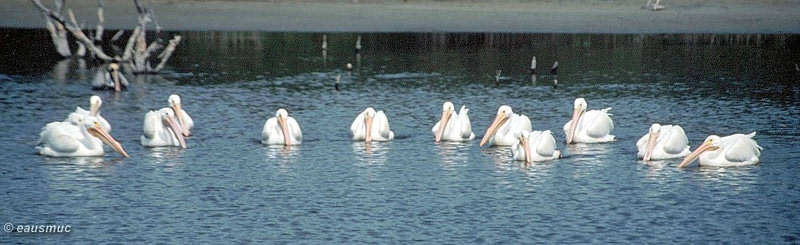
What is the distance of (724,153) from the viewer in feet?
69.8

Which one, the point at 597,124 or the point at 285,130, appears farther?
the point at 597,124

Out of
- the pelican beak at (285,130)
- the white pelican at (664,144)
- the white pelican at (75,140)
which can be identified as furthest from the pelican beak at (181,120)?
the white pelican at (664,144)

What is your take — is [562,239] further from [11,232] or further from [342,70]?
[342,70]

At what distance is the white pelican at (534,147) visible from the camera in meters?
21.6

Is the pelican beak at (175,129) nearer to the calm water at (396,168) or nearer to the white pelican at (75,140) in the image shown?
the calm water at (396,168)

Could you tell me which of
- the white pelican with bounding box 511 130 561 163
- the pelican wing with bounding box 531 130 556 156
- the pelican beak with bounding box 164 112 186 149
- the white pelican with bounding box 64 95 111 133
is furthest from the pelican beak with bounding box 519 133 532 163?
the white pelican with bounding box 64 95 111 133

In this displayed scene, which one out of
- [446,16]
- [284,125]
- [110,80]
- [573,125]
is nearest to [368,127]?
[284,125]

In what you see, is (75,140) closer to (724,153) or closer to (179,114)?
(179,114)

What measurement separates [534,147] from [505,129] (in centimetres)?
220

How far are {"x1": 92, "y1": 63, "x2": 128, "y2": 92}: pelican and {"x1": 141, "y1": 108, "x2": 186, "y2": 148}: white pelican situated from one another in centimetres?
915

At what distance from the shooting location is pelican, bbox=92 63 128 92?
32281 millimetres

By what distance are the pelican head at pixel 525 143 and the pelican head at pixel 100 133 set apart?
19.6 ft

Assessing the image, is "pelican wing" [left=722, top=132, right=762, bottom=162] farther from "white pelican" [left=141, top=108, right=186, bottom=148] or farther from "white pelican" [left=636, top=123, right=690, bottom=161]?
→ "white pelican" [left=141, top=108, right=186, bottom=148]

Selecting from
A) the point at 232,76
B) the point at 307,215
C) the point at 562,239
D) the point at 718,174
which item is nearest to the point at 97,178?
the point at 307,215
